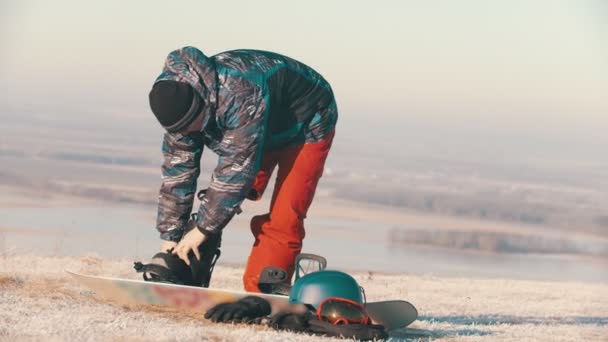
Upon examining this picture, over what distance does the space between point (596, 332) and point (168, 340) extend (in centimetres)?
509

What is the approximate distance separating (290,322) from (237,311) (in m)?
0.40

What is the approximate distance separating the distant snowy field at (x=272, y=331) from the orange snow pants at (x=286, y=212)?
3.41 ft

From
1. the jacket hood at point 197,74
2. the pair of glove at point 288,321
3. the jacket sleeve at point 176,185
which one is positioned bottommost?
the pair of glove at point 288,321

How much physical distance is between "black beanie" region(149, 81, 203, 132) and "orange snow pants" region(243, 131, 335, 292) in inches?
44.9

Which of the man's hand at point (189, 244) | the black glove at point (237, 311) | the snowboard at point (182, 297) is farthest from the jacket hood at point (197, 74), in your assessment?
the black glove at point (237, 311)

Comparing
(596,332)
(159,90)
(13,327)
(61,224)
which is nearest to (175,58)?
(159,90)

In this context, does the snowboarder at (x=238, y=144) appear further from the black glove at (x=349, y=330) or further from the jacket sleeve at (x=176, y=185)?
the black glove at (x=349, y=330)

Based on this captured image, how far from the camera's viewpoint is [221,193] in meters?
8.63

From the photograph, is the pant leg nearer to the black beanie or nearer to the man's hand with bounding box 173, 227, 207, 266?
the man's hand with bounding box 173, 227, 207, 266

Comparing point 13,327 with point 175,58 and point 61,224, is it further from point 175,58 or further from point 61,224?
point 61,224

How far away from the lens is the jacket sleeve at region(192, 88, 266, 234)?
28.1 ft

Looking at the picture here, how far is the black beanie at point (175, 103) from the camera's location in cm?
851

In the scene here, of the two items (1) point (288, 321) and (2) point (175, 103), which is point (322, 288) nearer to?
(1) point (288, 321)

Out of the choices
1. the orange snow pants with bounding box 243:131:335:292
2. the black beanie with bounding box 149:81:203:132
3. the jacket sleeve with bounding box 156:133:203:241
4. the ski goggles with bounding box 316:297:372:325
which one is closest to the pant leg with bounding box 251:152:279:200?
the orange snow pants with bounding box 243:131:335:292
